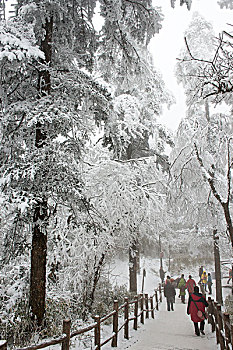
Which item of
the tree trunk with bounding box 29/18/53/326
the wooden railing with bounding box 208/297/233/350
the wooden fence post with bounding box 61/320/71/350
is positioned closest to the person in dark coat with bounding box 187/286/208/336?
the wooden railing with bounding box 208/297/233/350

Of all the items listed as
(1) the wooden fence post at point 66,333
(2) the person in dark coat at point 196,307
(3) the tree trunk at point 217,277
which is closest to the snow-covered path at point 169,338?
(2) the person in dark coat at point 196,307

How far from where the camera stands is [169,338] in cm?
738

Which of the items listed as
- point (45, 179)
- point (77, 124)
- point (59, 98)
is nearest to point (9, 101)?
point (59, 98)

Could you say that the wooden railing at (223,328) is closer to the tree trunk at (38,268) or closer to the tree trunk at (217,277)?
the tree trunk at (38,268)

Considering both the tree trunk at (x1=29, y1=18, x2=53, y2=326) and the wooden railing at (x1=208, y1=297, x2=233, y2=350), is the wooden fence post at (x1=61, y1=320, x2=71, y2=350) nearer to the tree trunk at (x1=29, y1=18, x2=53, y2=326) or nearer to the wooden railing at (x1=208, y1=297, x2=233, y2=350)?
the tree trunk at (x1=29, y1=18, x2=53, y2=326)

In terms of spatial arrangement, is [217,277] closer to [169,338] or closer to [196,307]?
[196,307]

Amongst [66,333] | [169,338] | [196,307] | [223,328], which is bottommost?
[169,338]

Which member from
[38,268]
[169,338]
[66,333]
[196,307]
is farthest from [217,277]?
[66,333]

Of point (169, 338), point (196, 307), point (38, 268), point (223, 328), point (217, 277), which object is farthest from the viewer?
point (217, 277)

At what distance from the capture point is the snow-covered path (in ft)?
21.5

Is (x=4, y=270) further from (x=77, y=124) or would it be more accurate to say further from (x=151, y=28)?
(x=151, y=28)

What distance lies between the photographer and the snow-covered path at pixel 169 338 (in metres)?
6.55

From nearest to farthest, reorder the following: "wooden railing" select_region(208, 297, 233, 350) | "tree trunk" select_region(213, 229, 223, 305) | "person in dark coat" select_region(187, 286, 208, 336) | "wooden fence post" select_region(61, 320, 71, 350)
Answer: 1. "wooden fence post" select_region(61, 320, 71, 350)
2. "wooden railing" select_region(208, 297, 233, 350)
3. "person in dark coat" select_region(187, 286, 208, 336)
4. "tree trunk" select_region(213, 229, 223, 305)

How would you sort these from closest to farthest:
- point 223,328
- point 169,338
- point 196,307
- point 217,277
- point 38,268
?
point 38,268 < point 223,328 < point 169,338 < point 196,307 < point 217,277
